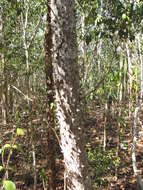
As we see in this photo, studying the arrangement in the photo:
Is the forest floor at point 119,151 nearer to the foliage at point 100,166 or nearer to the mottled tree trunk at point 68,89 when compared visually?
the foliage at point 100,166

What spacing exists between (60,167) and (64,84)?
13.5 ft

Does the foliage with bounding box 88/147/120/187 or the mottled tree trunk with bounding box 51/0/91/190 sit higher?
the mottled tree trunk with bounding box 51/0/91/190

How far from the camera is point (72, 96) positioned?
9.00 feet

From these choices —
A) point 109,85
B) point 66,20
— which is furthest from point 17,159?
point 66,20

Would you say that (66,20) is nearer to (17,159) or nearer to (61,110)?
(61,110)

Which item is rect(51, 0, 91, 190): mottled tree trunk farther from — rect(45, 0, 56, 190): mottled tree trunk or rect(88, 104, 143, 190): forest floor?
rect(88, 104, 143, 190): forest floor

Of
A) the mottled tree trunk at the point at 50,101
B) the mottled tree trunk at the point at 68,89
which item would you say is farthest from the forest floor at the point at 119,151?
the mottled tree trunk at the point at 68,89

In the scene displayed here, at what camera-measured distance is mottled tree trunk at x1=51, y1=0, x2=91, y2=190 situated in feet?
8.69

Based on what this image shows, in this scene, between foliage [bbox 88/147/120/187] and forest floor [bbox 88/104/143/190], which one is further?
forest floor [bbox 88/104/143/190]

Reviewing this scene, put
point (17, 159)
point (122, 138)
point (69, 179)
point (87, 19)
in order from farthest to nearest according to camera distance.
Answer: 1. point (122, 138)
2. point (17, 159)
3. point (87, 19)
4. point (69, 179)

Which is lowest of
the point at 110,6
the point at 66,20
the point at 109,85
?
the point at 66,20

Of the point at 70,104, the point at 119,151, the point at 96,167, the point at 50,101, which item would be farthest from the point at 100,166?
the point at 70,104

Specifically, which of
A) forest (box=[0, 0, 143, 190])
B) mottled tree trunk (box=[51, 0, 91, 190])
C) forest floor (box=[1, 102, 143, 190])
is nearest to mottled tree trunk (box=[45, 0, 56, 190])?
forest (box=[0, 0, 143, 190])

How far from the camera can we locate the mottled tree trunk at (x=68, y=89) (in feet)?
8.69
